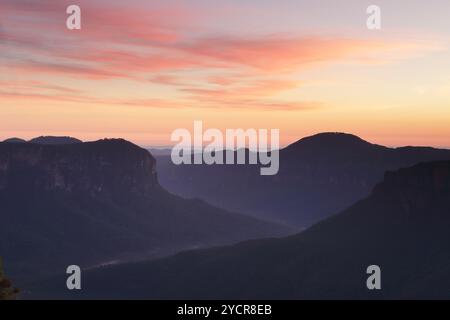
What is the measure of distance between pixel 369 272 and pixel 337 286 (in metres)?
10.1
